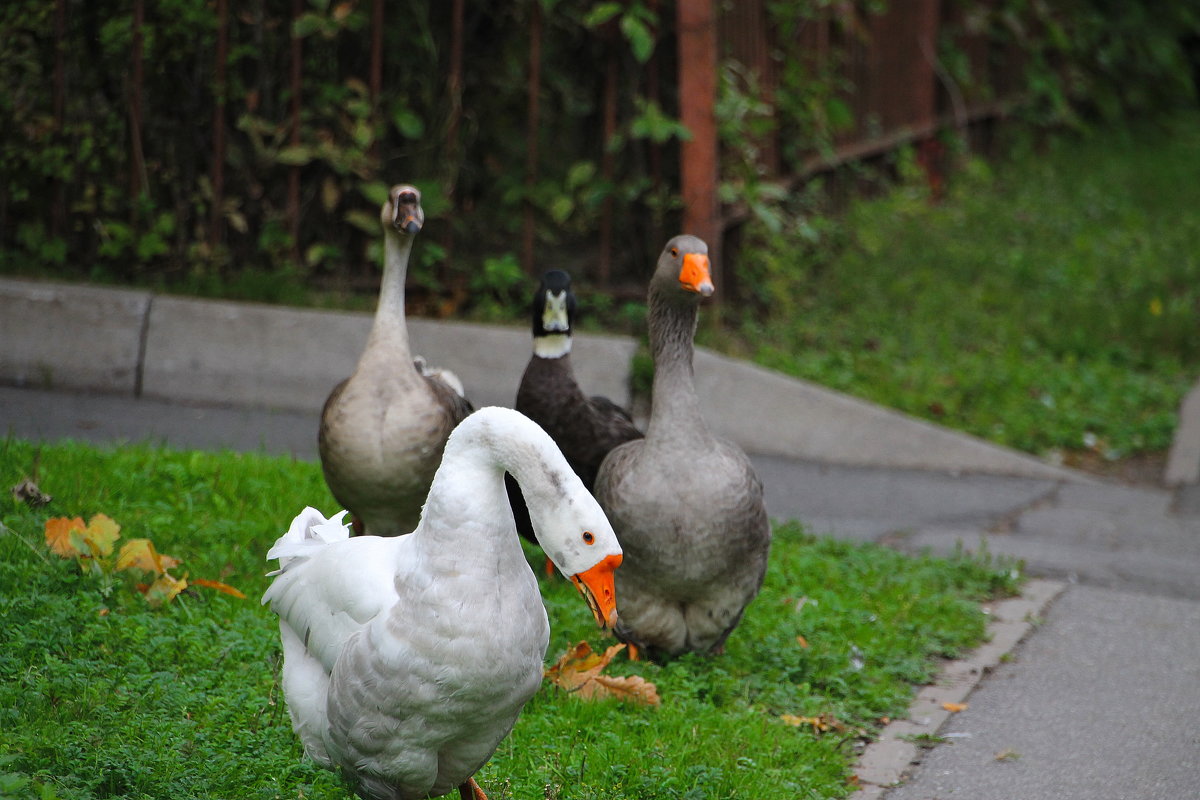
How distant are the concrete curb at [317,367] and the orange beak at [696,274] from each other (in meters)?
2.54

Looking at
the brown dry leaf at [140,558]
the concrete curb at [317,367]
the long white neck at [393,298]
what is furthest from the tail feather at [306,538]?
the concrete curb at [317,367]

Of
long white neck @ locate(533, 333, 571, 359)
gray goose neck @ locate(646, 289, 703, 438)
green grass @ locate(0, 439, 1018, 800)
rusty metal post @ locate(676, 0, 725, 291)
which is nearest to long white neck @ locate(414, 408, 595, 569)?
green grass @ locate(0, 439, 1018, 800)

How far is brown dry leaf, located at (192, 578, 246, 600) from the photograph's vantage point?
4.33 meters

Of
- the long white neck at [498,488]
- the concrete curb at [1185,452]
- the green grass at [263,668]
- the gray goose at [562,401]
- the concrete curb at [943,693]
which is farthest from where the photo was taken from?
the concrete curb at [1185,452]

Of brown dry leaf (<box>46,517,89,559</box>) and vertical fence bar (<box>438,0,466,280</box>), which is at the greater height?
vertical fence bar (<box>438,0,466,280</box>)

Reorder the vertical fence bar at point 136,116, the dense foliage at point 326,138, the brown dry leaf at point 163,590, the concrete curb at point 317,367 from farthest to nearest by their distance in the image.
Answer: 1. the dense foliage at point 326,138
2. the vertical fence bar at point 136,116
3. the concrete curb at point 317,367
4. the brown dry leaf at point 163,590

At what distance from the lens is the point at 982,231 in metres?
11.1

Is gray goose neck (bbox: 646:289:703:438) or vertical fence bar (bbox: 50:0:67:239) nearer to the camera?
gray goose neck (bbox: 646:289:703:438)

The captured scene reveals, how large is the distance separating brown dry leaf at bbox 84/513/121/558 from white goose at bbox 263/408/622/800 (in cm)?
154

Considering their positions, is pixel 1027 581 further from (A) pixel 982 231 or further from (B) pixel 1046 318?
(A) pixel 982 231

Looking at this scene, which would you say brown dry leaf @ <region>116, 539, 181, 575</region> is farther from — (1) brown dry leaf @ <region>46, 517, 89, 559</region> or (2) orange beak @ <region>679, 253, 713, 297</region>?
(2) orange beak @ <region>679, 253, 713, 297</region>

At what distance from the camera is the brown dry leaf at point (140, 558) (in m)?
4.31

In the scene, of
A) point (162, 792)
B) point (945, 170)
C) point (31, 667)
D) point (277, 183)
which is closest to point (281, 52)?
point (277, 183)

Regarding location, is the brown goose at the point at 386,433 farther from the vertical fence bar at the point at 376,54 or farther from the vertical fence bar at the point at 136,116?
the vertical fence bar at the point at 136,116
